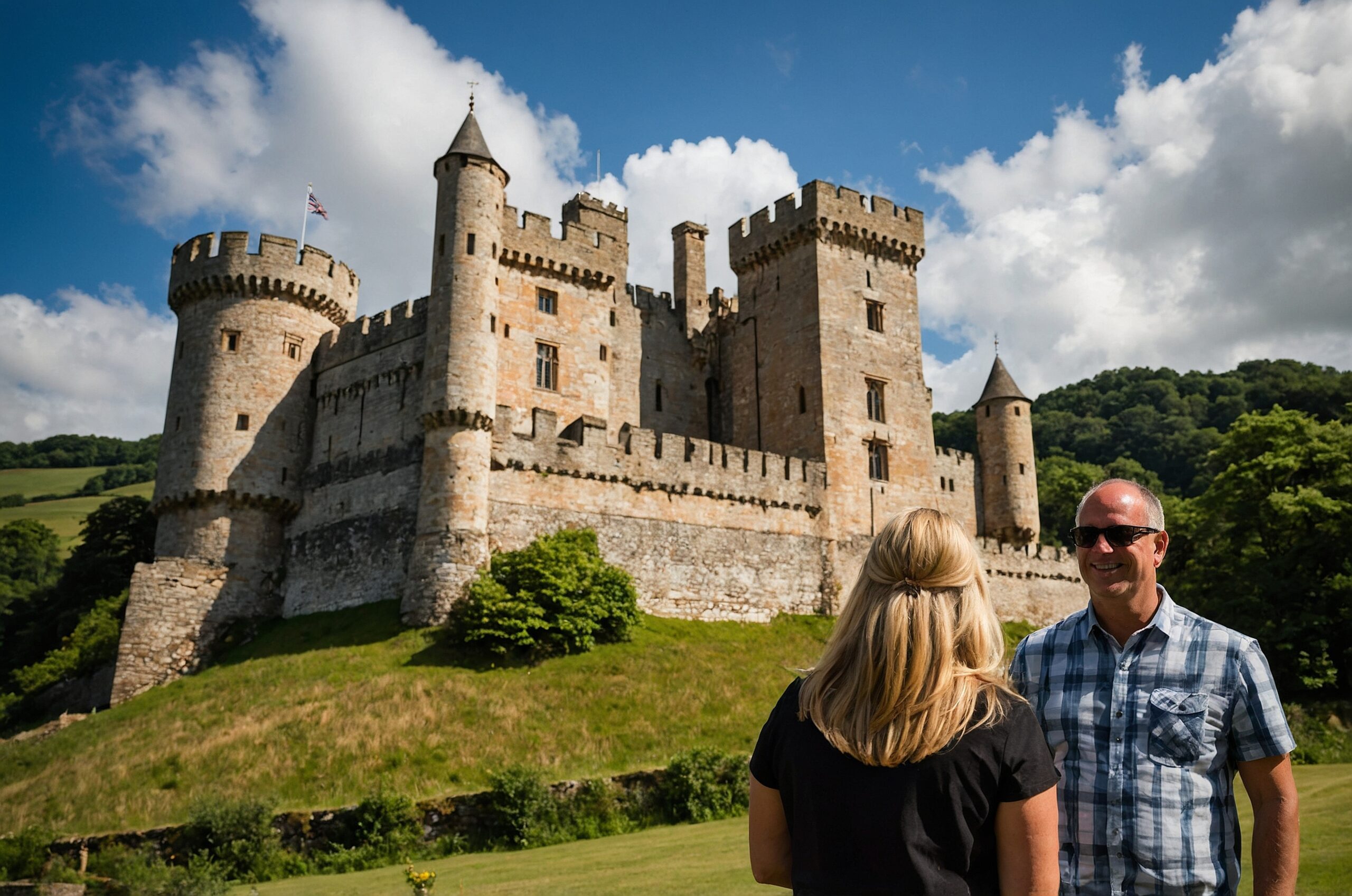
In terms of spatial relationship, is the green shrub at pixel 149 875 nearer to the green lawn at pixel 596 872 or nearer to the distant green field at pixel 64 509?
the green lawn at pixel 596 872

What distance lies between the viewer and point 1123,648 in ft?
15.9

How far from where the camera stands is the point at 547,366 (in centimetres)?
3972

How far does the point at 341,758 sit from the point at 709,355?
26942mm

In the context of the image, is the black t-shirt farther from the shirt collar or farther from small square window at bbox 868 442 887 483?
small square window at bbox 868 442 887 483

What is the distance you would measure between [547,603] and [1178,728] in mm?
27060

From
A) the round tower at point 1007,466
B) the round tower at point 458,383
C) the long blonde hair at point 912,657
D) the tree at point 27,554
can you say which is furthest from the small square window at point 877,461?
the tree at point 27,554

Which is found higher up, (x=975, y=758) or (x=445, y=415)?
(x=445, y=415)

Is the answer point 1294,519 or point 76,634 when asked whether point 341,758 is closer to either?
point 76,634

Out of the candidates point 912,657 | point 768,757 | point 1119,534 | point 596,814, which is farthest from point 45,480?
point 912,657

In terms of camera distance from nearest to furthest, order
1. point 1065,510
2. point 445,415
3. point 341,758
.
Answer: point 341,758
point 445,415
point 1065,510

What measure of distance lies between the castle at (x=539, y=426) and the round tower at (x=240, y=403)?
0.28 feet

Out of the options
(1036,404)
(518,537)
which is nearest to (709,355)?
(518,537)

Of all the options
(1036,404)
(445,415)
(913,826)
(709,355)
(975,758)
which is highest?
(1036,404)

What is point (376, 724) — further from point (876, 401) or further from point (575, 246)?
point (876, 401)
